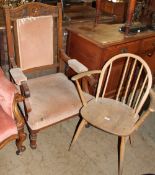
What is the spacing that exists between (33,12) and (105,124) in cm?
116

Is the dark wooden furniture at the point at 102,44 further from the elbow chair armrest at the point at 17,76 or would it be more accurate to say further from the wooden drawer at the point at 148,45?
the elbow chair armrest at the point at 17,76

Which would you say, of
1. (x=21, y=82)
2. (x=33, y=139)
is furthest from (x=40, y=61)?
(x=33, y=139)

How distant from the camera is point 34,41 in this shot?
83.9 inches

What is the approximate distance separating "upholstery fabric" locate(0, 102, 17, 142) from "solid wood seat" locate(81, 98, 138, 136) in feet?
1.85

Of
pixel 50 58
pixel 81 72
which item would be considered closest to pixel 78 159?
pixel 81 72

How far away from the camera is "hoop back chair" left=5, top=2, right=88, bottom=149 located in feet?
6.13

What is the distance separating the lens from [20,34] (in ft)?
6.69

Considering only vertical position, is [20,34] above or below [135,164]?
above

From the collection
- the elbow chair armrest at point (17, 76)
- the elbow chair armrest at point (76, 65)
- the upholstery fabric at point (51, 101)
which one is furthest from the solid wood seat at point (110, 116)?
the elbow chair armrest at point (17, 76)

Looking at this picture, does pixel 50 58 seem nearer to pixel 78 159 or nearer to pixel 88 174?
pixel 78 159

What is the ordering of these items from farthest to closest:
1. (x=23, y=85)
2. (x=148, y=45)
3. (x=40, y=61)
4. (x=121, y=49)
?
(x=148, y=45) < (x=121, y=49) < (x=40, y=61) < (x=23, y=85)

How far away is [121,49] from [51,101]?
926 millimetres

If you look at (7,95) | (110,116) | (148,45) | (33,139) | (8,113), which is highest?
(148,45)

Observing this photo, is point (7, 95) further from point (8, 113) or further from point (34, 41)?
point (34, 41)
